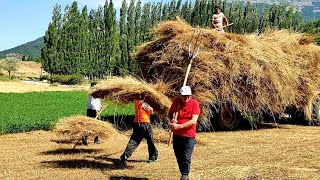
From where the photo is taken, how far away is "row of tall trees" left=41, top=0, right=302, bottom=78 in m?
61.0

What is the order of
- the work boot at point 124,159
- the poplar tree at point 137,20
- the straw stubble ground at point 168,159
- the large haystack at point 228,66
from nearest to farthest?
the straw stubble ground at point 168,159, the work boot at point 124,159, the large haystack at point 228,66, the poplar tree at point 137,20

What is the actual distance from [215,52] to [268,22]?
207ft

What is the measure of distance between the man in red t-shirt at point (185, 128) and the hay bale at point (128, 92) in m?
2.17

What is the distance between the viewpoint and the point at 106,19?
6856cm

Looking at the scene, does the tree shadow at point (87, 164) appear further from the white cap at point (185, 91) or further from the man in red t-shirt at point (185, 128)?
the white cap at point (185, 91)

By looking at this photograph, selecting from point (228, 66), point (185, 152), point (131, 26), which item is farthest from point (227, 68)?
point (131, 26)

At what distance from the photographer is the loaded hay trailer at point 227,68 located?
14273 millimetres

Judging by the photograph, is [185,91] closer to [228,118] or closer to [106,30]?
[228,118]

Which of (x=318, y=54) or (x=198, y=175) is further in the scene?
(x=318, y=54)

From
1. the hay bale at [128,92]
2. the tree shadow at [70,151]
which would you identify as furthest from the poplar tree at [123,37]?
the hay bale at [128,92]

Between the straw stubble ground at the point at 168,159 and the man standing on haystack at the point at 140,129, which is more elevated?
the man standing on haystack at the point at 140,129

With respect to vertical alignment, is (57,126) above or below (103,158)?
above

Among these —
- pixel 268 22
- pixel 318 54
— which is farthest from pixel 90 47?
pixel 318 54

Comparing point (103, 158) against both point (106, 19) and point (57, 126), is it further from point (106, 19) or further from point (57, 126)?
point (106, 19)
